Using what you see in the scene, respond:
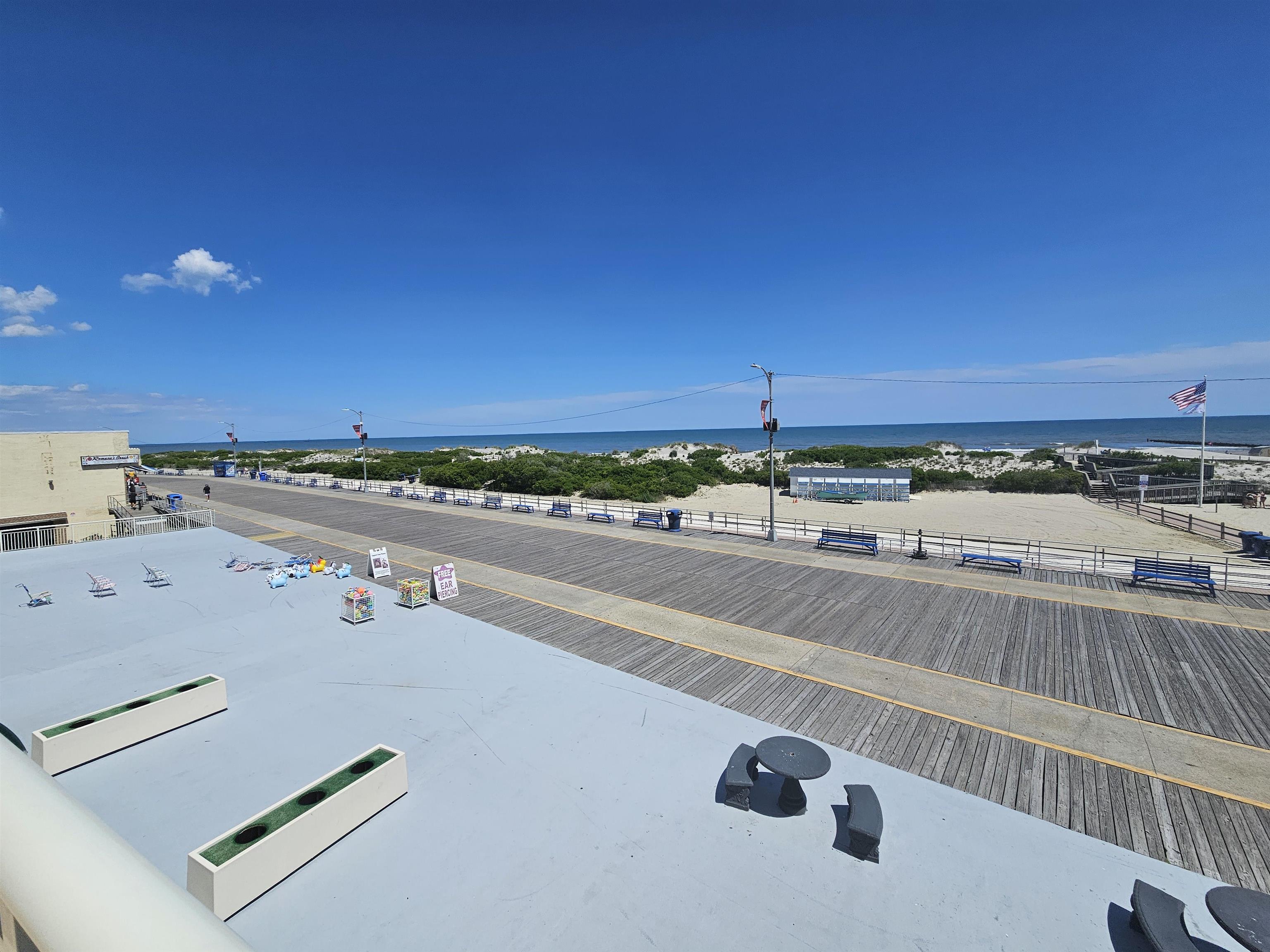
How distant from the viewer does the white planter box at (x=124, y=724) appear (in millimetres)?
7699

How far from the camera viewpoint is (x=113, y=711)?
8.38 meters

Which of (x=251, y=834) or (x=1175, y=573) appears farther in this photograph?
(x=1175, y=573)

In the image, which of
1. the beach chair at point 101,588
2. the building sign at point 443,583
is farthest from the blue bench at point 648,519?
the beach chair at point 101,588

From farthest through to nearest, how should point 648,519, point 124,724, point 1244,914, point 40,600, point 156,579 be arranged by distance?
point 648,519 → point 156,579 → point 40,600 → point 124,724 → point 1244,914

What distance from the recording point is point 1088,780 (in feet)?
25.9

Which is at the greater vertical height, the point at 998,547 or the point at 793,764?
the point at 793,764

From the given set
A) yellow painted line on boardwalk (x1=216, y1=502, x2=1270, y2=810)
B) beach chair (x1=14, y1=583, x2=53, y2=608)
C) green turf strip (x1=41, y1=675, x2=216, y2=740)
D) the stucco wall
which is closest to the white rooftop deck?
green turf strip (x1=41, y1=675, x2=216, y2=740)

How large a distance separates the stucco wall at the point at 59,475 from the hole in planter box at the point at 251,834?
84.6 feet

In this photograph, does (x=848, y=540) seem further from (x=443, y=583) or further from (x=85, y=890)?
(x=85, y=890)

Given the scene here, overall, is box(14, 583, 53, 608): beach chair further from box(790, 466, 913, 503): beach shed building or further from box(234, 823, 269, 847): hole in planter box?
box(790, 466, 913, 503): beach shed building

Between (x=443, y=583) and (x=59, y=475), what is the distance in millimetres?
21037

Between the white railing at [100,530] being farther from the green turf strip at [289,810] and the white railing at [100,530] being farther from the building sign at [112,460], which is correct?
the green turf strip at [289,810]

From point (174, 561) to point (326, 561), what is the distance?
14.7 feet

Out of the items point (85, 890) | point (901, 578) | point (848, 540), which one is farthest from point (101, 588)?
point (848, 540)
